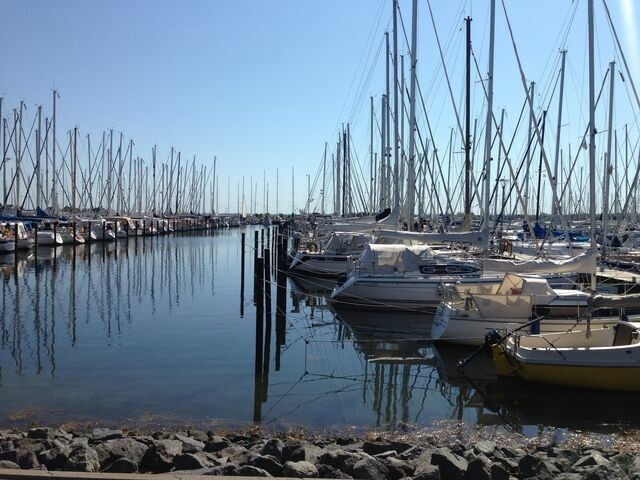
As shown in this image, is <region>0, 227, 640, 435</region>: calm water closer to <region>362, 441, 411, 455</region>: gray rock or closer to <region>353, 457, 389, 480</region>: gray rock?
<region>362, 441, 411, 455</region>: gray rock

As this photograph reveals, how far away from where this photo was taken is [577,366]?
543 inches

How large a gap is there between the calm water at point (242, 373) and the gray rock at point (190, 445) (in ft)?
6.39

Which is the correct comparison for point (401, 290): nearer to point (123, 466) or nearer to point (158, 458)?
point (158, 458)

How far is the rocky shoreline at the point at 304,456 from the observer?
8.01 m

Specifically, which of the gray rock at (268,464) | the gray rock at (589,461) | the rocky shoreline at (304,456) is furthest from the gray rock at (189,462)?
the gray rock at (589,461)

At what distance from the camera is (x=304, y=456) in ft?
28.8

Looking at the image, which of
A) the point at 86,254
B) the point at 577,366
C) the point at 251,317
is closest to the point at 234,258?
the point at 86,254

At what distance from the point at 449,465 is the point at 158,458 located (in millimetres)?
3827

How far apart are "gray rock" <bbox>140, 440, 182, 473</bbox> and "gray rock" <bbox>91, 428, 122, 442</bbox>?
1.50m

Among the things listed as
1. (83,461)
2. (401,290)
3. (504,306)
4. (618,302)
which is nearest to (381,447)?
(83,461)

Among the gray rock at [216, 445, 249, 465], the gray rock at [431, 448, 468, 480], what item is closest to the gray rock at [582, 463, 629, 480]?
the gray rock at [431, 448, 468, 480]

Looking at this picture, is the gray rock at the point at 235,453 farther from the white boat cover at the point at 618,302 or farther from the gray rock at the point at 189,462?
the white boat cover at the point at 618,302

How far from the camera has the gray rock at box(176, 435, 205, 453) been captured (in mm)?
9189

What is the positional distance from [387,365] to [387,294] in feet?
25.9
